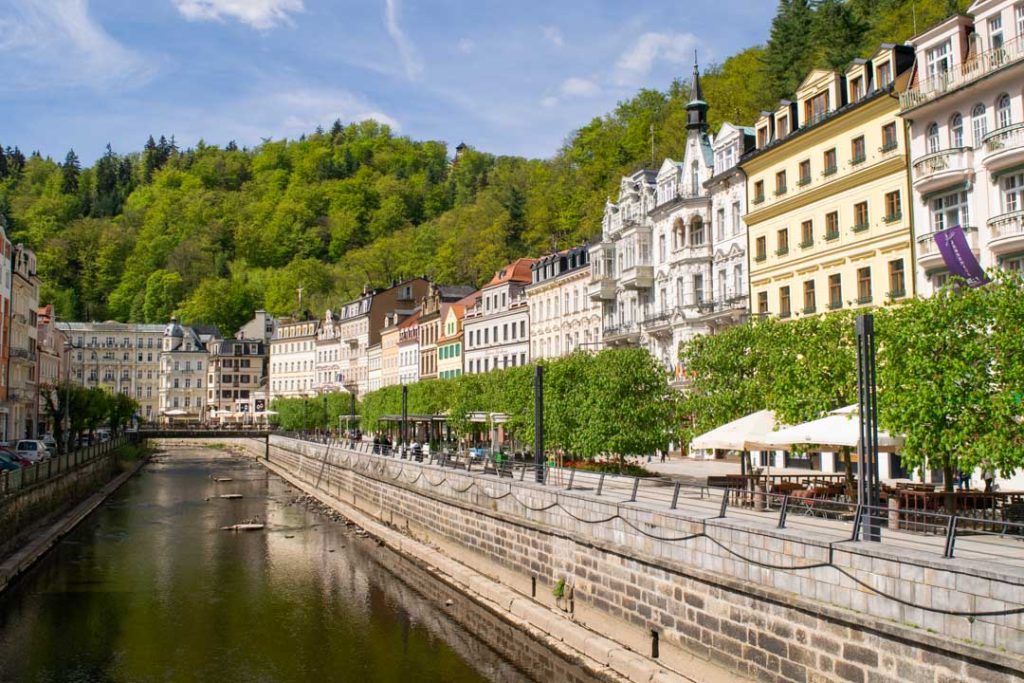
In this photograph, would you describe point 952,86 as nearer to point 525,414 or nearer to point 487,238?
point 525,414

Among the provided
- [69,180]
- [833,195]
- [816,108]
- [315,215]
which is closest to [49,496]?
[833,195]

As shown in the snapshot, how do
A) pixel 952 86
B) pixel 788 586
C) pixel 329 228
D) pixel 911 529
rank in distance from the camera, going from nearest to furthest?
1. pixel 788 586
2. pixel 911 529
3. pixel 952 86
4. pixel 329 228

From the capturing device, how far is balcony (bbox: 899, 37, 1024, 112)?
29031 mm

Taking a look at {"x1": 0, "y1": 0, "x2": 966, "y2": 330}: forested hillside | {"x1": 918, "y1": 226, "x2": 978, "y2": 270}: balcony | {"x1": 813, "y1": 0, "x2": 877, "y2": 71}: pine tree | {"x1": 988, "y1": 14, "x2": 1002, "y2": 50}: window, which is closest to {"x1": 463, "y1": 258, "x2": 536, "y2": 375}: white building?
{"x1": 0, "y1": 0, "x2": 966, "y2": 330}: forested hillside

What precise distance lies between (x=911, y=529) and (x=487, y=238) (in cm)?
8561

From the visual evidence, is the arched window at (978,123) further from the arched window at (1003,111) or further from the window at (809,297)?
the window at (809,297)

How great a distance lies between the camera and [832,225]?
3847cm

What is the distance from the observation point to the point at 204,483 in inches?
2537

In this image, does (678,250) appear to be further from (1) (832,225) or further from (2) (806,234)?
(1) (832,225)

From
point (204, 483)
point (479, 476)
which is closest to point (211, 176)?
point (204, 483)

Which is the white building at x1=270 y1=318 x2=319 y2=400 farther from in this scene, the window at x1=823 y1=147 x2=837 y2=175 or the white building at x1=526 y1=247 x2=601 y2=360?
the window at x1=823 y1=147 x2=837 y2=175

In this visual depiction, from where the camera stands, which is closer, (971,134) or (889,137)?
(971,134)

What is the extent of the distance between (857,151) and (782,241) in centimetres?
613

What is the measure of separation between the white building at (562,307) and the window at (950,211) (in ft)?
88.5
